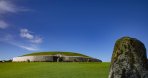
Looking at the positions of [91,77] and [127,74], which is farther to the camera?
[91,77]

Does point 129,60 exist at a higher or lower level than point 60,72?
lower

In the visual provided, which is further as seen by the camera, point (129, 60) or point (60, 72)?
point (60, 72)

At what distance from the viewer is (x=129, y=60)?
14.0 meters

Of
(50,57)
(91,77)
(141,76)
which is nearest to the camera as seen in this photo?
(141,76)

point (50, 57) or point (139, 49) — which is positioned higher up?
point (50, 57)

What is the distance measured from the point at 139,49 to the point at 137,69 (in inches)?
43.1

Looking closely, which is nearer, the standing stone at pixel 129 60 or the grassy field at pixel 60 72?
the standing stone at pixel 129 60

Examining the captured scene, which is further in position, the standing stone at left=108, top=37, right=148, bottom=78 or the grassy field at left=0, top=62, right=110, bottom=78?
the grassy field at left=0, top=62, right=110, bottom=78

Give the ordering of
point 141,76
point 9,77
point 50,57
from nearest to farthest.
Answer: point 141,76
point 9,77
point 50,57

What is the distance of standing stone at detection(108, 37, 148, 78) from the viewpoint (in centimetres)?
1382

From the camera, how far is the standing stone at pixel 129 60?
13.8 meters

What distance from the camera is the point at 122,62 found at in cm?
1404

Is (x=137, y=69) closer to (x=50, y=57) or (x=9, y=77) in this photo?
(x=9, y=77)

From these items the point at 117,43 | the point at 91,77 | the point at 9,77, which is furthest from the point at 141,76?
the point at 9,77
